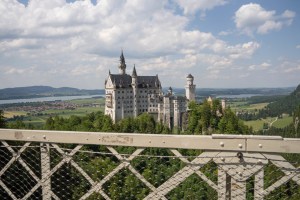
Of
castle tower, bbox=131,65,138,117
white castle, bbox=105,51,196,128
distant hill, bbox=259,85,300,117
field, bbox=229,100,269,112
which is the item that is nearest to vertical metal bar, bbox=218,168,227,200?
white castle, bbox=105,51,196,128

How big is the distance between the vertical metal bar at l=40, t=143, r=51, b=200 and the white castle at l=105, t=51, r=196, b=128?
65.8 meters

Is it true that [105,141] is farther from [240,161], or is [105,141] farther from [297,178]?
[297,178]

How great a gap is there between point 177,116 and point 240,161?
66.9 meters

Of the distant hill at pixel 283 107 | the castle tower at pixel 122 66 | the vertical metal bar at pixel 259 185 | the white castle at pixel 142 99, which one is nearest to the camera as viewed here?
the vertical metal bar at pixel 259 185

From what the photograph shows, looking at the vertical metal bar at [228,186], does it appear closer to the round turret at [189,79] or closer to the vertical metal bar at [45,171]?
the vertical metal bar at [45,171]

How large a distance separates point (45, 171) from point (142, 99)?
2887 inches

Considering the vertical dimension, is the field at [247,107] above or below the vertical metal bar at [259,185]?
below

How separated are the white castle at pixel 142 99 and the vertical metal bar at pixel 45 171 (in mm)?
65766

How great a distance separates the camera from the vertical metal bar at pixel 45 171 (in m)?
3.37

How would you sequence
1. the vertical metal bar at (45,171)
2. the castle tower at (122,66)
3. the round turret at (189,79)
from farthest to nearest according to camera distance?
the castle tower at (122,66), the round turret at (189,79), the vertical metal bar at (45,171)

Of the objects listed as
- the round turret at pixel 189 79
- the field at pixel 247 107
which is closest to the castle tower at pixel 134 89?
the round turret at pixel 189 79

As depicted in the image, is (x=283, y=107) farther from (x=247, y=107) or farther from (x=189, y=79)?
(x=189, y=79)

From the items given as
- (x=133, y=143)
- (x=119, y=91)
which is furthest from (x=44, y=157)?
(x=119, y=91)

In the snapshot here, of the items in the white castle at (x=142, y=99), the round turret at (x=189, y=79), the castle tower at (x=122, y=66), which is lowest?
the white castle at (x=142, y=99)
